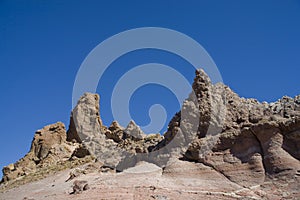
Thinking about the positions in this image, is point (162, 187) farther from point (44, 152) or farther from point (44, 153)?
point (44, 152)

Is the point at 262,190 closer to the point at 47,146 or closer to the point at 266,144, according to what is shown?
the point at 266,144

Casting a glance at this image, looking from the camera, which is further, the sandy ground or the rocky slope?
the rocky slope

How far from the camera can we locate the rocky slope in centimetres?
2100

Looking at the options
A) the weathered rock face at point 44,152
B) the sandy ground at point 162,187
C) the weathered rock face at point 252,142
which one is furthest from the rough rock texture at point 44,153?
the weathered rock face at point 252,142

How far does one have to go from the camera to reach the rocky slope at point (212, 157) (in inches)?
827

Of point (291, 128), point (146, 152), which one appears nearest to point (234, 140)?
point (291, 128)

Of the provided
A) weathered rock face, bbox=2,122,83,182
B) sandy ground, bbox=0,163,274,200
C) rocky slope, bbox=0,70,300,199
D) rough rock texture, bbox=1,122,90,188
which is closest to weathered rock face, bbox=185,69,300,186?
rocky slope, bbox=0,70,300,199

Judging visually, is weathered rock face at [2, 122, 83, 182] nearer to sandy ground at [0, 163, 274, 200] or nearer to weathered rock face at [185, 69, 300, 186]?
sandy ground at [0, 163, 274, 200]

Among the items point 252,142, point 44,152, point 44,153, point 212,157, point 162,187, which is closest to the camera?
point 162,187

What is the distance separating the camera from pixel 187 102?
28.1 metres

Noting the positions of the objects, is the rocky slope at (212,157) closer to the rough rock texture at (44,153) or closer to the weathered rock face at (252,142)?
the weathered rock face at (252,142)

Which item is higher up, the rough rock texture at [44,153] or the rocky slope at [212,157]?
the rough rock texture at [44,153]

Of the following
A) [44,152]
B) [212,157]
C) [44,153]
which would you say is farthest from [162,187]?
[44,152]

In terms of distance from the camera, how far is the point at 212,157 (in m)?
24.2
